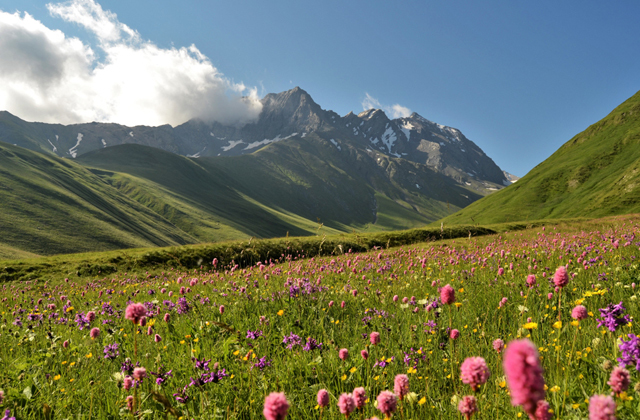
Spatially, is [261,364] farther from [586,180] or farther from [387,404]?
[586,180]

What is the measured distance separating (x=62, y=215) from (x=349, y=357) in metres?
153

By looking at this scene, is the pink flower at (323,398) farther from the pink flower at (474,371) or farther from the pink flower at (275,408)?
the pink flower at (474,371)

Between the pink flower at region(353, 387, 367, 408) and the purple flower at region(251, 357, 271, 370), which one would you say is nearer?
the pink flower at region(353, 387, 367, 408)

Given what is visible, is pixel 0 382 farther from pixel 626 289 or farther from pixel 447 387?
pixel 626 289

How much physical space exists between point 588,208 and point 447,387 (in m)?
143

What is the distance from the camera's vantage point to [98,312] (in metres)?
7.92

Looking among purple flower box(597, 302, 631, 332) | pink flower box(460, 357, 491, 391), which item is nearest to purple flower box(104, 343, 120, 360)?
pink flower box(460, 357, 491, 391)

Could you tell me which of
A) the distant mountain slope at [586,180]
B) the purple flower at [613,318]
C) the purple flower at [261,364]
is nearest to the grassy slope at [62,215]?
the purple flower at [261,364]

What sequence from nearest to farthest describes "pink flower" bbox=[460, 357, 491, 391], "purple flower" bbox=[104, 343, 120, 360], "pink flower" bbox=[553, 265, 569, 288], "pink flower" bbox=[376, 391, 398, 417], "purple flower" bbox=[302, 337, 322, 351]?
"pink flower" bbox=[460, 357, 491, 391] → "pink flower" bbox=[376, 391, 398, 417] → "pink flower" bbox=[553, 265, 569, 288] → "purple flower" bbox=[302, 337, 322, 351] → "purple flower" bbox=[104, 343, 120, 360]

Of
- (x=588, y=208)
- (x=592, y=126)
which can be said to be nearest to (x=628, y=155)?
(x=588, y=208)

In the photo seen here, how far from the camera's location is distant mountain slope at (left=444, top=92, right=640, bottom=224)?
359 feet

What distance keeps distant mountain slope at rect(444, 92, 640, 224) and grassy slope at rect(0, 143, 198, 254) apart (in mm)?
134092

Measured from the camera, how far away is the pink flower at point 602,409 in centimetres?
124

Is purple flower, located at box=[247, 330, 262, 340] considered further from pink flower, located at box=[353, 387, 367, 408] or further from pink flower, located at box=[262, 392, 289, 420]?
pink flower, located at box=[262, 392, 289, 420]
